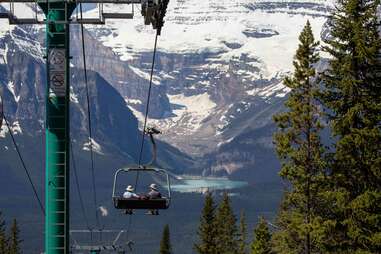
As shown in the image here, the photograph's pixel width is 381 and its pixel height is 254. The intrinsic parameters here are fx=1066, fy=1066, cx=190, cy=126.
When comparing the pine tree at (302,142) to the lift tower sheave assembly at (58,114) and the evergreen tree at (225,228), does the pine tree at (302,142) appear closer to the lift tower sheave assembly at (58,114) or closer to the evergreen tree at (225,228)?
the lift tower sheave assembly at (58,114)

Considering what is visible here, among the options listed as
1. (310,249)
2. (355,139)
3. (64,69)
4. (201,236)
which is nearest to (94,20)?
(64,69)

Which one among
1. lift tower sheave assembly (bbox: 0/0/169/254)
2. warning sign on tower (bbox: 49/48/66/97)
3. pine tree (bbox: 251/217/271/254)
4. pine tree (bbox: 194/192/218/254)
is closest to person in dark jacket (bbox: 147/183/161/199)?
lift tower sheave assembly (bbox: 0/0/169/254)

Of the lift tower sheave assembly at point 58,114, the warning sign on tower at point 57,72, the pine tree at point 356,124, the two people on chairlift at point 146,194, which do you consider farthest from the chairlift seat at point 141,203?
the pine tree at point 356,124

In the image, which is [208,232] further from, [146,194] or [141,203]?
[141,203]

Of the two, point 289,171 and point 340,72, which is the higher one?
point 340,72

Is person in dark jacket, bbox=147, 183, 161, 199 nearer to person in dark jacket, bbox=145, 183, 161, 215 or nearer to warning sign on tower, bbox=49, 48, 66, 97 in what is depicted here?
person in dark jacket, bbox=145, 183, 161, 215

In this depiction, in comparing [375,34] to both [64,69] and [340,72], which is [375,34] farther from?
A: [64,69]
